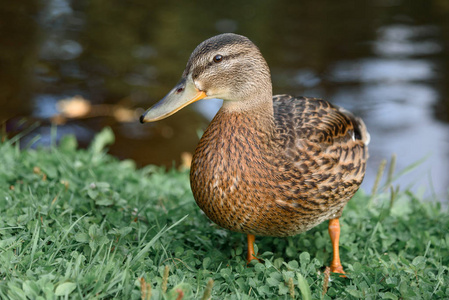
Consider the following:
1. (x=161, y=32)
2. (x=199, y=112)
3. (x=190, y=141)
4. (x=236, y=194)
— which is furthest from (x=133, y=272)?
(x=161, y=32)

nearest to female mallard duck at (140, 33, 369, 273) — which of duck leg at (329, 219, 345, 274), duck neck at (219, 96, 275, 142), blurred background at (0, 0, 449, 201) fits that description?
duck neck at (219, 96, 275, 142)

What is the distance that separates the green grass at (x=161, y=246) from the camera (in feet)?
7.74

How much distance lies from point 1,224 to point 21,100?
363cm

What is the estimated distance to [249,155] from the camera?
285 centimetres

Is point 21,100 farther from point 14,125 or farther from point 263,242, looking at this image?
point 263,242

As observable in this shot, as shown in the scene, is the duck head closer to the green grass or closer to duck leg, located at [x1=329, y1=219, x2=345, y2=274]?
the green grass

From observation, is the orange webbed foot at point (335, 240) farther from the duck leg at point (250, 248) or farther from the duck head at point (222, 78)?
the duck head at point (222, 78)

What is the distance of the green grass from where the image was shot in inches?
92.9

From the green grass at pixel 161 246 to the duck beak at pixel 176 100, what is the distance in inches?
21.4

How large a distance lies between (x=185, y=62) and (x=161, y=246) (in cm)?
459

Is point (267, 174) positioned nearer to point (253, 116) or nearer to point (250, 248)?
point (253, 116)

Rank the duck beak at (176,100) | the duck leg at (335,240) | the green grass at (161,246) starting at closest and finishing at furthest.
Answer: the green grass at (161,246)
the duck beak at (176,100)
the duck leg at (335,240)

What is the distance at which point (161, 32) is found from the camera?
311 inches

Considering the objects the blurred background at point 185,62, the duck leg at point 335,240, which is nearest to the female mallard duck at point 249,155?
the duck leg at point 335,240
